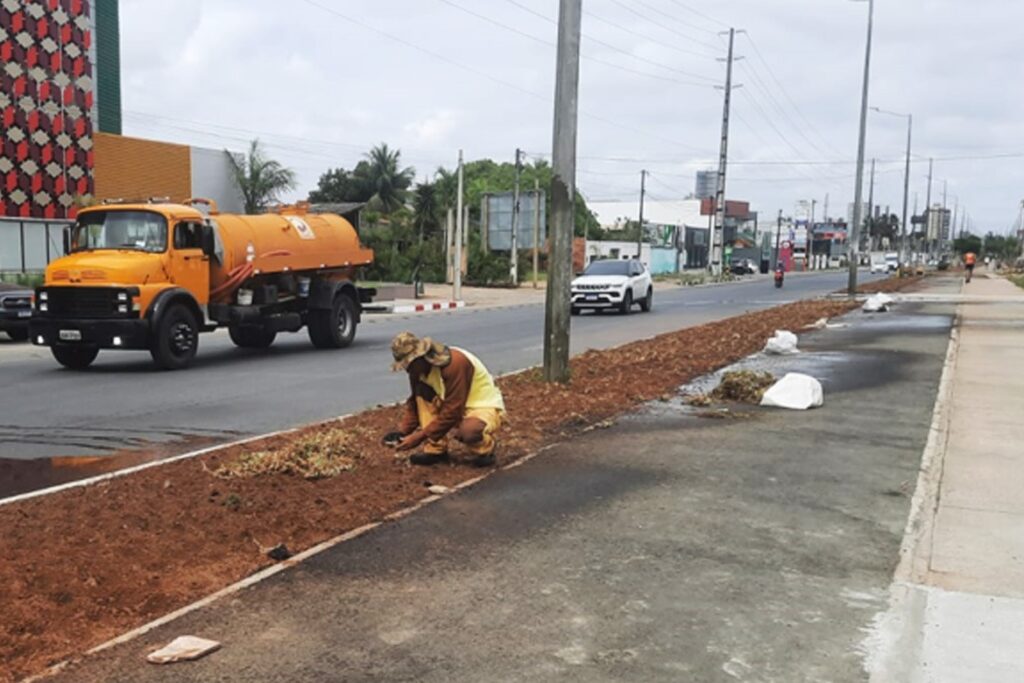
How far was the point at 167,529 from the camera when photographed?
543 centimetres

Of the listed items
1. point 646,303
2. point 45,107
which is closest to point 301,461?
point 646,303

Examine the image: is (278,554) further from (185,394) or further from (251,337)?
(251,337)

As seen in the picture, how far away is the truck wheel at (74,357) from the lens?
46.2 feet

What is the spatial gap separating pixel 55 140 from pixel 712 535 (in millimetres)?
30652

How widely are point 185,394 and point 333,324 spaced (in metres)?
5.70

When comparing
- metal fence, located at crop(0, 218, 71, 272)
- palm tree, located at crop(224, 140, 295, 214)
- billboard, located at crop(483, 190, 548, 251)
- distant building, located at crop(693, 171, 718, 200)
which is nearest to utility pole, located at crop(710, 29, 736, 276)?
billboard, located at crop(483, 190, 548, 251)

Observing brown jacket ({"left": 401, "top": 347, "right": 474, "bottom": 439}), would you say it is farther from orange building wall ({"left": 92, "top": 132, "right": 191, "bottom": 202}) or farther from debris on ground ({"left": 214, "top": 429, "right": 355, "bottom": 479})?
orange building wall ({"left": 92, "top": 132, "right": 191, "bottom": 202})

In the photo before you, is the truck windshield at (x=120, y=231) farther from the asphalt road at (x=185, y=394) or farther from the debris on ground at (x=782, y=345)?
the debris on ground at (x=782, y=345)

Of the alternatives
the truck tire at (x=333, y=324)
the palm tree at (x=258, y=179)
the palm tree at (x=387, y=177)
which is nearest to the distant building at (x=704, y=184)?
the palm tree at (x=387, y=177)

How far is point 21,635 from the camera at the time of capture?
13.0 feet

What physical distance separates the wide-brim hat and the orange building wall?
2815cm

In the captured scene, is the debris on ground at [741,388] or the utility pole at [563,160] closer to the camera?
the debris on ground at [741,388]

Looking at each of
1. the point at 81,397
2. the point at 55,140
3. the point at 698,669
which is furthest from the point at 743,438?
the point at 55,140

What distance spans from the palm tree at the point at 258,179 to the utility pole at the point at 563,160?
103ft
